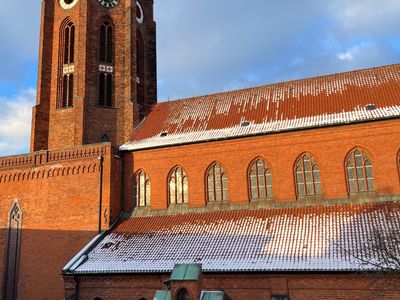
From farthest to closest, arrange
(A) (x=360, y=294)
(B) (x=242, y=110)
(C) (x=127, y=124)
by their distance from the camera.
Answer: (C) (x=127, y=124) < (B) (x=242, y=110) < (A) (x=360, y=294)

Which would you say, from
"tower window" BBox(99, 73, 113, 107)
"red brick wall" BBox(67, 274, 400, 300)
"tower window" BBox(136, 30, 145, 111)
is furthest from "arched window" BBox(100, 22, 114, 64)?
"red brick wall" BBox(67, 274, 400, 300)

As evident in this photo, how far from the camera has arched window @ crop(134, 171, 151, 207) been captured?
71.7 feet

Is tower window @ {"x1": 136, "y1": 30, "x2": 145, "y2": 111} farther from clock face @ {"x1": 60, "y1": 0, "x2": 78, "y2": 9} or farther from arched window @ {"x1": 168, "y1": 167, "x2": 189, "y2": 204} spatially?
arched window @ {"x1": 168, "y1": 167, "x2": 189, "y2": 204}

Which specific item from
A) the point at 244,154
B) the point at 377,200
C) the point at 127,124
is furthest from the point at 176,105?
Answer: the point at 377,200

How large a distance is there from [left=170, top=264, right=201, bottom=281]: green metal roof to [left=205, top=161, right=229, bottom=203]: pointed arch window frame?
6.78m

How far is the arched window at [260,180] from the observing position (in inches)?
786

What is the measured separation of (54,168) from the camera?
875 inches

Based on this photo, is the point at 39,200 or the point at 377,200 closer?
the point at 377,200

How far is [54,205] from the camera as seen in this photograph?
21.6 m

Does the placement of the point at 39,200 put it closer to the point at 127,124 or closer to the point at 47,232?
the point at 47,232

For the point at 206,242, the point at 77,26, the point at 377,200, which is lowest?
the point at 206,242

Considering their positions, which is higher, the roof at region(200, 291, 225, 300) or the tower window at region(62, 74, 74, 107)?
the tower window at region(62, 74, 74, 107)

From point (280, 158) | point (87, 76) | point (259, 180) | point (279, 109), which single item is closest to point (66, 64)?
point (87, 76)

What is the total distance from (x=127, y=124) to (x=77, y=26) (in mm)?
6722
